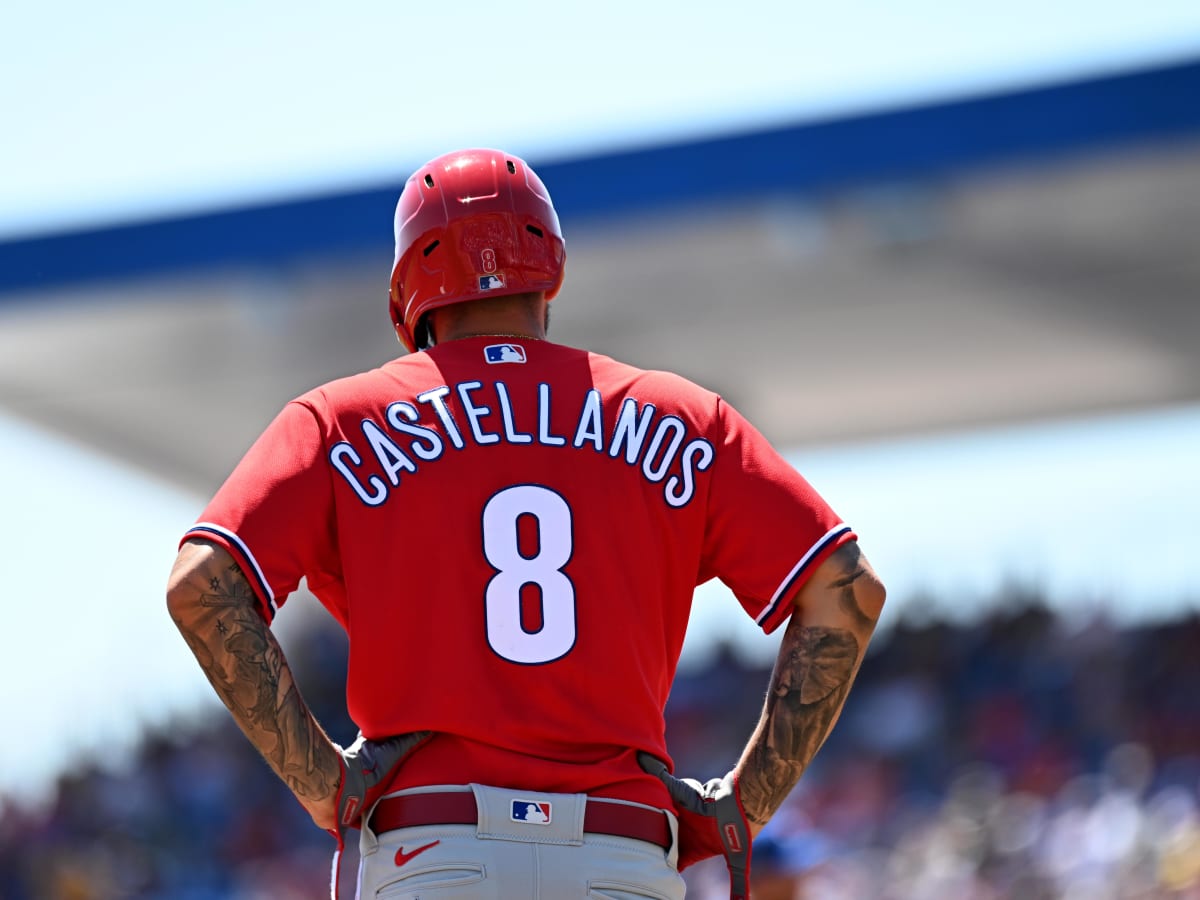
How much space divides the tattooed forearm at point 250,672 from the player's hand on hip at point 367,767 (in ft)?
0.07

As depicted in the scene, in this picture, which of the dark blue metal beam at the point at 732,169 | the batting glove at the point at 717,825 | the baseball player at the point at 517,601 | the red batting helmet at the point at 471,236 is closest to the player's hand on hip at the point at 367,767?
the baseball player at the point at 517,601

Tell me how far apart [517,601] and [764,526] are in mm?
466

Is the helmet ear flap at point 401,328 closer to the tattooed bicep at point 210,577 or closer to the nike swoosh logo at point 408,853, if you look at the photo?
the tattooed bicep at point 210,577

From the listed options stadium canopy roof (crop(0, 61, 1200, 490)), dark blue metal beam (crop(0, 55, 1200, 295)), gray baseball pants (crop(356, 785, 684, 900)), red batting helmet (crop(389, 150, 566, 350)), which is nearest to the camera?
gray baseball pants (crop(356, 785, 684, 900))

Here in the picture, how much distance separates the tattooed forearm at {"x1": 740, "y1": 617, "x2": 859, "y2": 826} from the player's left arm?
717 millimetres

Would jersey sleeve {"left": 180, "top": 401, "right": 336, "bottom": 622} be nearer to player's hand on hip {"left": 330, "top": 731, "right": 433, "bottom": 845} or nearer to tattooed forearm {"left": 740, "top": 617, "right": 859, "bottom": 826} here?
player's hand on hip {"left": 330, "top": 731, "right": 433, "bottom": 845}

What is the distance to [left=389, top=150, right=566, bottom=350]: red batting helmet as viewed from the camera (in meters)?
3.09

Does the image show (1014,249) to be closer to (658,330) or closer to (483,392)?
(658,330)

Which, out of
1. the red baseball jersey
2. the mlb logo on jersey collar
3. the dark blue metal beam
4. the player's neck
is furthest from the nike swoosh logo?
the dark blue metal beam

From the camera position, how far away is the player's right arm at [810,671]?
290 centimetres

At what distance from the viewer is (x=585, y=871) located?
8.58 ft

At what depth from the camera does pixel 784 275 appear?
42.1 feet

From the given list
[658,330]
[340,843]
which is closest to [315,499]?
[340,843]

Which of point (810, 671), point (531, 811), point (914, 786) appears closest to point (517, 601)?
point (531, 811)
